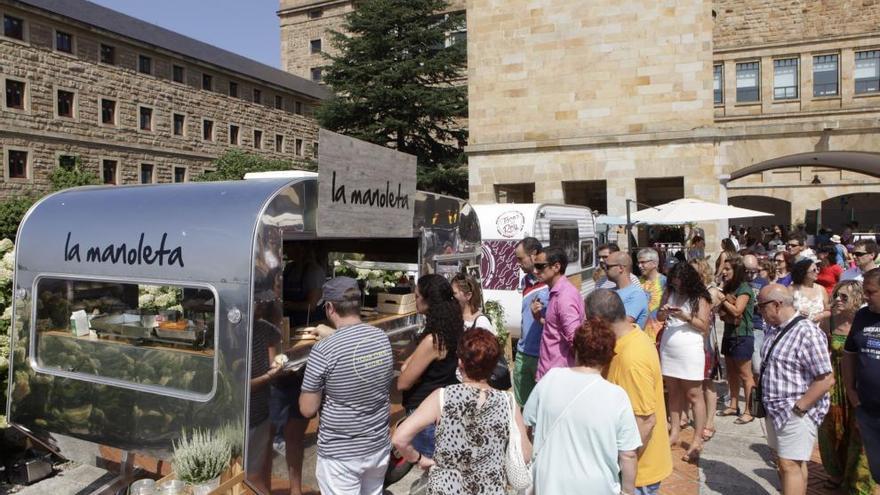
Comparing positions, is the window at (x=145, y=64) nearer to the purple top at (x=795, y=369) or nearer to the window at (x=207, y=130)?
the window at (x=207, y=130)

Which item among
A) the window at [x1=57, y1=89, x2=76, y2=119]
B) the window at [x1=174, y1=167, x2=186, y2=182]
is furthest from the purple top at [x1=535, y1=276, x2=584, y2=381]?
the window at [x1=174, y1=167, x2=186, y2=182]

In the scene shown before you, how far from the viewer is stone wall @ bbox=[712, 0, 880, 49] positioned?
36.7m

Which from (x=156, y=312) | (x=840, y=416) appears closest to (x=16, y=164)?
(x=156, y=312)

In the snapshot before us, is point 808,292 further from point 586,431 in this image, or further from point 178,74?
point 178,74

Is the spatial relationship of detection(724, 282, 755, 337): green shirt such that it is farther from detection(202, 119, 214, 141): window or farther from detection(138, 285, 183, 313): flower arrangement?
detection(202, 119, 214, 141): window

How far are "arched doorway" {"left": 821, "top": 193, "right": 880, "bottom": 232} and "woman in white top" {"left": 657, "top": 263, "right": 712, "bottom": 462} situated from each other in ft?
137

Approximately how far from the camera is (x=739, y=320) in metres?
6.68

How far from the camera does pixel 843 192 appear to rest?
40625 mm

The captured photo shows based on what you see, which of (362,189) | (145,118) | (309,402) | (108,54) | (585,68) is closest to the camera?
(309,402)

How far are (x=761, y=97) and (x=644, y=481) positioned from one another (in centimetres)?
4269

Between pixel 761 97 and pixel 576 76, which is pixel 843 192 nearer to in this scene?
pixel 761 97

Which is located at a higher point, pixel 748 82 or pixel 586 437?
pixel 748 82

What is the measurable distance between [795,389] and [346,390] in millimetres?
2875

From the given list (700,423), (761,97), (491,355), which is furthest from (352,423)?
(761,97)
